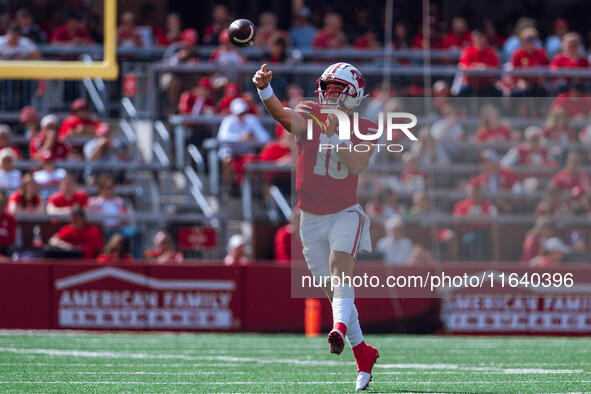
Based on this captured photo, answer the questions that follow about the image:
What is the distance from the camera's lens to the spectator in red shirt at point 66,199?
1365 centimetres

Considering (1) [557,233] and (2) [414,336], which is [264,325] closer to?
(2) [414,336]

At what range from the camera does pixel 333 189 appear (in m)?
7.05

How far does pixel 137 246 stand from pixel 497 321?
4.51 meters

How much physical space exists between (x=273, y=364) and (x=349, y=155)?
93.5 inches

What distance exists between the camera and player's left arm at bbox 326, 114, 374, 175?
6859 mm

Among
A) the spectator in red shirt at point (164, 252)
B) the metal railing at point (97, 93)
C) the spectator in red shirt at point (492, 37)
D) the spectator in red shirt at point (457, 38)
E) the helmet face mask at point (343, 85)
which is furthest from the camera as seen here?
the spectator in red shirt at point (492, 37)

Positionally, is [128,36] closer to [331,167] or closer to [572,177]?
[572,177]

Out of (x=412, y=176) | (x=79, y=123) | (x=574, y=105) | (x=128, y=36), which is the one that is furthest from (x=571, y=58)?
(x=79, y=123)

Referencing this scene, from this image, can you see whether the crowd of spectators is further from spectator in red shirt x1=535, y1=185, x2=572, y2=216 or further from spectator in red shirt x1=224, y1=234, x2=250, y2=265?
spectator in red shirt x1=535, y1=185, x2=572, y2=216

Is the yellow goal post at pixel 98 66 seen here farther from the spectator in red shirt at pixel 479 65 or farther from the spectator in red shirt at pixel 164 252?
the spectator in red shirt at pixel 479 65

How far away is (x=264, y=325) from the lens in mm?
12852

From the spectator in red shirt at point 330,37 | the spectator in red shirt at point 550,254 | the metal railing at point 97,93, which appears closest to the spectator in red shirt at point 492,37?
the spectator in red shirt at point 330,37

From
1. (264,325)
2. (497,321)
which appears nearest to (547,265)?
(497,321)

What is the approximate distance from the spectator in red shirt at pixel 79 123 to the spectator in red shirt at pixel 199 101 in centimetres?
127
